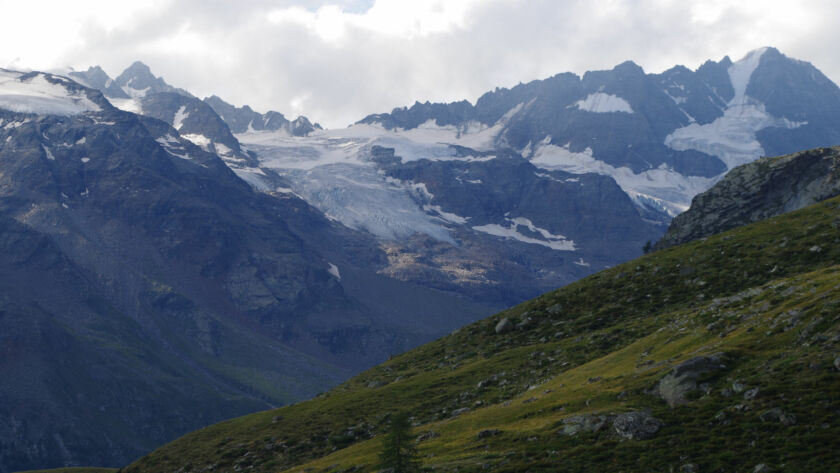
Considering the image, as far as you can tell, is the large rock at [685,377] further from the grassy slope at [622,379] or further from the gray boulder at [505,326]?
the gray boulder at [505,326]

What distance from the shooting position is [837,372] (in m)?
40.3

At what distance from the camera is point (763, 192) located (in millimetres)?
127062

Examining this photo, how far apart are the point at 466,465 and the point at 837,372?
2040 cm

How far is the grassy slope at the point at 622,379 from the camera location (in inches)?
1567

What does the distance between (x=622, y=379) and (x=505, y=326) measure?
3828 centimetres

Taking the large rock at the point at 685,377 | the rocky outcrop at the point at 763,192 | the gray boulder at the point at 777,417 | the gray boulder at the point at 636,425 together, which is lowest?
the gray boulder at the point at 777,417

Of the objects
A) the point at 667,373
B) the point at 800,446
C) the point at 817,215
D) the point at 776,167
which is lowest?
the point at 800,446

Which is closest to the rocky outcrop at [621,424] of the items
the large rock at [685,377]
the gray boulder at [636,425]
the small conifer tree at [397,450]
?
the gray boulder at [636,425]

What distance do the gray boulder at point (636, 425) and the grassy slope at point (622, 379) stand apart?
0.58 m

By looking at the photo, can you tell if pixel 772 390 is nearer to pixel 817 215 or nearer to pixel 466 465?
pixel 466 465

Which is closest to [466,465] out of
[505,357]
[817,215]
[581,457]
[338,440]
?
[581,457]

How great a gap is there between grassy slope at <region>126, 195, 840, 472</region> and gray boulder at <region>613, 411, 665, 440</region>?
0.58m

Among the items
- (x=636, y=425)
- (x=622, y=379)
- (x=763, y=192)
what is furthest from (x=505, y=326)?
(x=763, y=192)

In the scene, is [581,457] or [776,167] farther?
[776,167]
